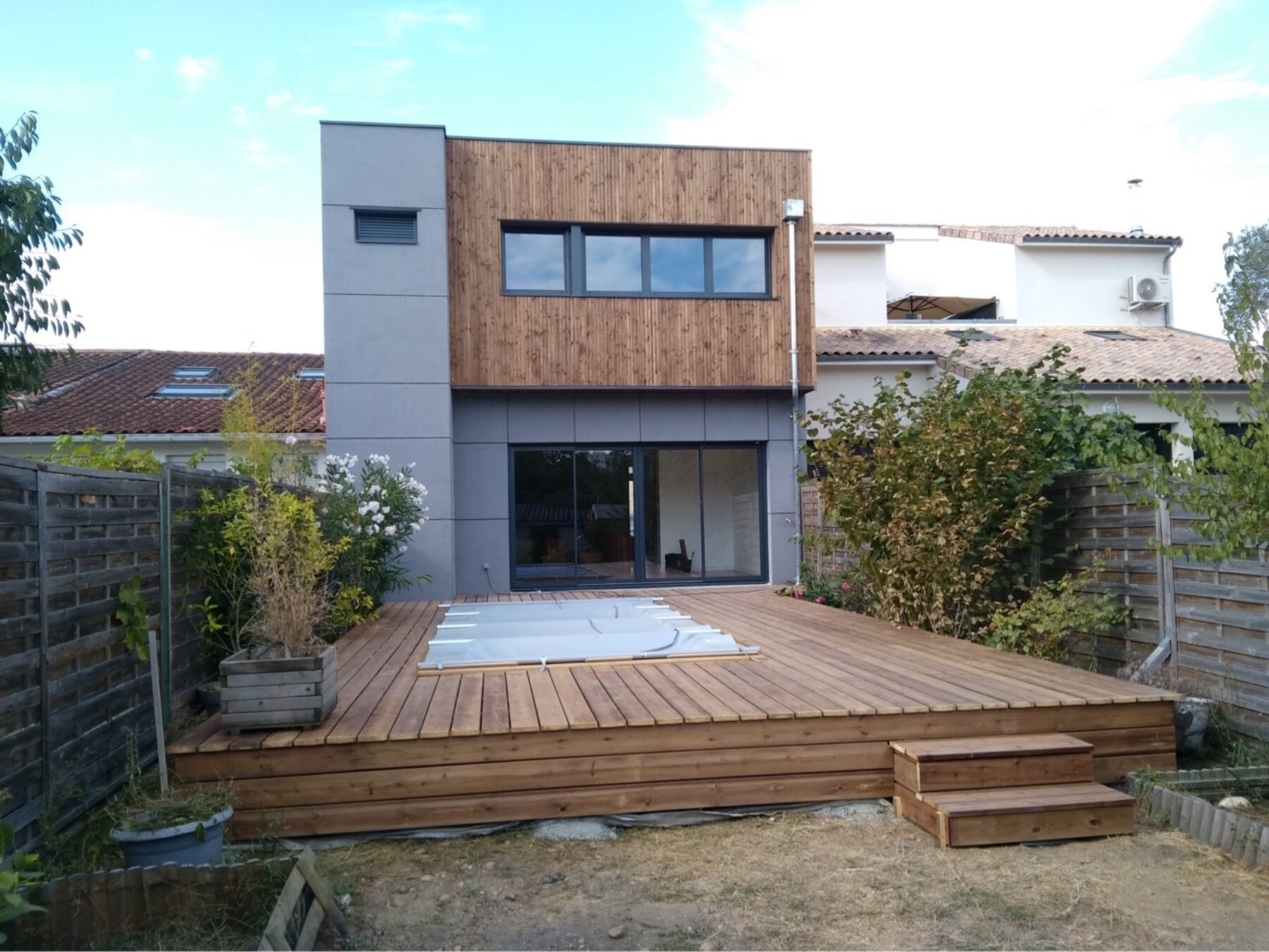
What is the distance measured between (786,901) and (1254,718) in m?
2.81

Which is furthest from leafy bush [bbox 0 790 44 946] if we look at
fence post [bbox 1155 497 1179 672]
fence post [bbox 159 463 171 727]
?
fence post [bbox 1155 497 1179 672]

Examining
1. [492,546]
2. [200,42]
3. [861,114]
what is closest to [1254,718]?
[492,546]

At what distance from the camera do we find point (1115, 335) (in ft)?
51.3

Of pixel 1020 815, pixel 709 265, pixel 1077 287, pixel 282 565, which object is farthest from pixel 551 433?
pixel 1077 287

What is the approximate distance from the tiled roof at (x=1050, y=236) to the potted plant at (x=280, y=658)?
14765 millimetres

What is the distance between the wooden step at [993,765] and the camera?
378 cm

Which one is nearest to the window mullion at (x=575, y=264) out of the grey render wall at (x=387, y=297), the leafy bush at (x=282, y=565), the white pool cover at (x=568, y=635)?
the grey render wall at (x=387, y=297)

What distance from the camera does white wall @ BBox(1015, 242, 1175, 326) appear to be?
53.9ft

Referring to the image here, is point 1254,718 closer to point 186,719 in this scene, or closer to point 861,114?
point 186,719

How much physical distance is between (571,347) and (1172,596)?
708cm

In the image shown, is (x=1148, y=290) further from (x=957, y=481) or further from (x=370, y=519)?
(x=370, y=519)

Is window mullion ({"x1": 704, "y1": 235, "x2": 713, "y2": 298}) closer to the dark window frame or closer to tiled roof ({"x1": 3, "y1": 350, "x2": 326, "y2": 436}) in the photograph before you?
the dark window frame

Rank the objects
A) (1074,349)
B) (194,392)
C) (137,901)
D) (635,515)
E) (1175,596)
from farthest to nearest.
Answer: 1. (194,392)
2. (1074,349)
3. (635,515)
4. (1175,596)
5. (137,901)

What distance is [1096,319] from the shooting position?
16578 mm
